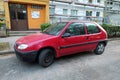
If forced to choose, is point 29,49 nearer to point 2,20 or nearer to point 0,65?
point 0,65

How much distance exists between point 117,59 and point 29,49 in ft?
12.8

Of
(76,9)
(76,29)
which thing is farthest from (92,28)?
(76,9)

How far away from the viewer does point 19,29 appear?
1158cm

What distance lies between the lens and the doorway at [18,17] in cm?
1098

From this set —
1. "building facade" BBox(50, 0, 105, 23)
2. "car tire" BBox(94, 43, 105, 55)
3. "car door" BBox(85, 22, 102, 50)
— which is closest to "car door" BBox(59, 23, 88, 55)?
"car door" BBox(85, 22, 102, 50)

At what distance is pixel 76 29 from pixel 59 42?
3.34ft

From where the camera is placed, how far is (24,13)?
458 inches

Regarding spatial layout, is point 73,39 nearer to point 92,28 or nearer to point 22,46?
point 92,28

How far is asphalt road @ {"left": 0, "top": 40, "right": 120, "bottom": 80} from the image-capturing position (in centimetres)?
363

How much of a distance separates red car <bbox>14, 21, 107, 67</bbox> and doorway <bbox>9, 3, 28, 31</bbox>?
24.1 feet

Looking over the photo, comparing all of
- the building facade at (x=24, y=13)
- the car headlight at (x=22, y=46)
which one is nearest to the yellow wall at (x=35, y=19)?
the building facade at (x=24, y=13)

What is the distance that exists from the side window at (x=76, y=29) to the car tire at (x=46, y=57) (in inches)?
42.0

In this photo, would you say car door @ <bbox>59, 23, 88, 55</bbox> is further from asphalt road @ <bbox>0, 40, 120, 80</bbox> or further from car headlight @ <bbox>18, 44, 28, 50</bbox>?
car headlight @ <bbox>18, 44, 28, 50</bbox>

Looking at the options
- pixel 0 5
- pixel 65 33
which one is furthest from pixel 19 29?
pixel 65 33
